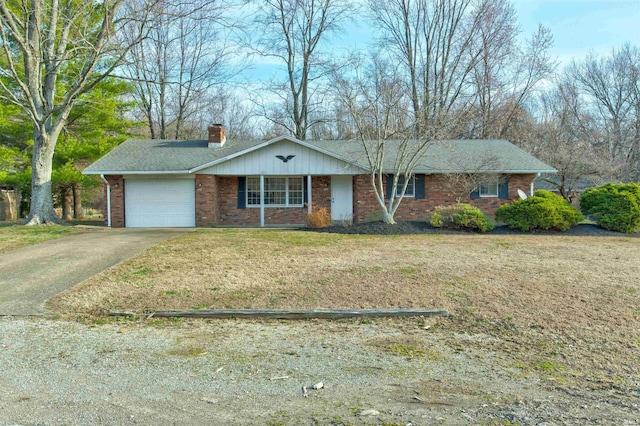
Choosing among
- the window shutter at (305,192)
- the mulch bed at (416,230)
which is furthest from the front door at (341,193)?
the mulch bed at (416,230)

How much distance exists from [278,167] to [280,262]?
10508mm

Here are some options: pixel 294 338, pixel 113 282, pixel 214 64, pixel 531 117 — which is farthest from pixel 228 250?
pixel 531 117

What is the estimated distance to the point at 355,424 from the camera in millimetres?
3359

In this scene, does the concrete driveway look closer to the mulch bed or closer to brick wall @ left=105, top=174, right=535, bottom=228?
the mulch bed

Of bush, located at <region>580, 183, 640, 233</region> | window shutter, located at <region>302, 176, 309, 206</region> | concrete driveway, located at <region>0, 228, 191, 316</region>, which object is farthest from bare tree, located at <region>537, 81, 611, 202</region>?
concrete driveway, located at <region>0, 228, 191, 316</region>

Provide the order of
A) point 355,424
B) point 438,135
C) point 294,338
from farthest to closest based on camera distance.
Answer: point 438,135 → point 294,338 → point 355,424

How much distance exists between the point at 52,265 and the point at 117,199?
10.7m

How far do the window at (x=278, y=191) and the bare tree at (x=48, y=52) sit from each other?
269 inches

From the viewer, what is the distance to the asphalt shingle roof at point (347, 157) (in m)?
19.2

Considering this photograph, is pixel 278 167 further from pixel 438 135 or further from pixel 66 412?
pixel 66 412

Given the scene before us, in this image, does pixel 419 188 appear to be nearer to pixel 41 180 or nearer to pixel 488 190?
pixel 488 190

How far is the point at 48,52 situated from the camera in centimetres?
1722

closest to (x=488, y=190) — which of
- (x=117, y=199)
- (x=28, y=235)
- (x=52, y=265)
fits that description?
(x=117, y=199)

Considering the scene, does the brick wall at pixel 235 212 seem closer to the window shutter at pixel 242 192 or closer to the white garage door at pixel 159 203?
the window shutter at pixel 242 192
